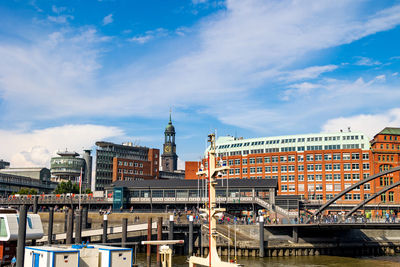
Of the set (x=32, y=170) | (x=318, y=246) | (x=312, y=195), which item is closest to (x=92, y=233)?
(x=318, y=246)

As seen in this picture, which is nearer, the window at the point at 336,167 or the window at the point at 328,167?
the window at the point at 336,167


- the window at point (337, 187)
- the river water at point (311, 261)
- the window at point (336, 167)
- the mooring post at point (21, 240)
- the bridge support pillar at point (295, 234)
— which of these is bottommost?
the river water at point (311, 261)

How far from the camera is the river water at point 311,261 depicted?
186ft

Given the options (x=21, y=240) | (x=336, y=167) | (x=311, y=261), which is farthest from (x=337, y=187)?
(x=21, y=240)

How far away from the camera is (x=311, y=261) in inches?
2393

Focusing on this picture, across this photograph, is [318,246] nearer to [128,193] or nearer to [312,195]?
[128,193]

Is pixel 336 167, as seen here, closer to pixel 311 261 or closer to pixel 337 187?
pixel 337 187

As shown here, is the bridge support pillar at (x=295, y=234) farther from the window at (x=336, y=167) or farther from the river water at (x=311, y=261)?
the window at (x=336, y=167)

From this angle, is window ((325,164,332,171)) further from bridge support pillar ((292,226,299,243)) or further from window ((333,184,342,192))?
bridge support pillar ((292,226,299,243))

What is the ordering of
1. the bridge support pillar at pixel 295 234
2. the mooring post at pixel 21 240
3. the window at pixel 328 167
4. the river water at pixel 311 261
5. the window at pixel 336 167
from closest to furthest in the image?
the mooring post at pixel 21 240, the river water at pixel 311 261, the bridge support pillar at pixel 295 234, the window at pixel 336 167, the window at pixel 328 167

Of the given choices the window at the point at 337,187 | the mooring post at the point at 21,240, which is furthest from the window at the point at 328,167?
the mooring post at the point at 21,240

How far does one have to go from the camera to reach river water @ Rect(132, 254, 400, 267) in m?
56.6

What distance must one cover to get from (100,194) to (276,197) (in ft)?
142

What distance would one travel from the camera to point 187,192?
329 ft
